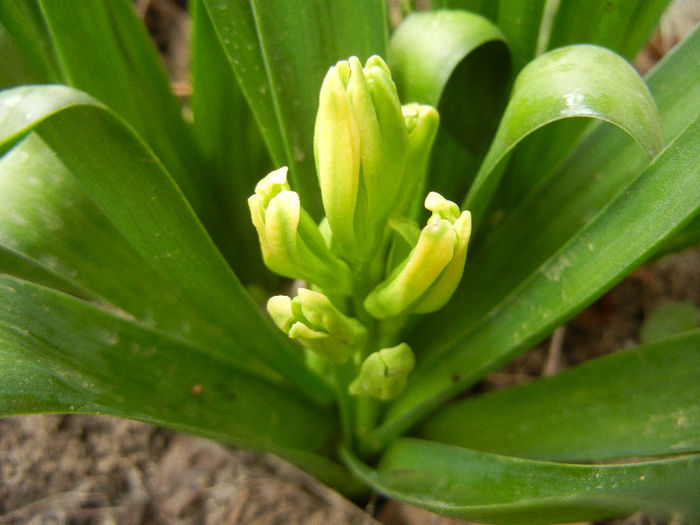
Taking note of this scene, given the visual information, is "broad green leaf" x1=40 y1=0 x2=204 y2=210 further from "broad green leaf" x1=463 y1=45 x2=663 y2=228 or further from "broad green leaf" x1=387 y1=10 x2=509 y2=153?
"broad green leaf" x1=463 y1=45 x2=663 y2=228

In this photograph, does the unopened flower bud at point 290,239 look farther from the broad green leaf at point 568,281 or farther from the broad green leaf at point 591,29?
the broad green leaf at point 591,29

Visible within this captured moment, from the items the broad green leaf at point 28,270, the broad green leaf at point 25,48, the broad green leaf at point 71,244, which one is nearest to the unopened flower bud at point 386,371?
the broad green leaf at point 71,244

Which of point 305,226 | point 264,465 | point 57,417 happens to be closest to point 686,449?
point 305,226

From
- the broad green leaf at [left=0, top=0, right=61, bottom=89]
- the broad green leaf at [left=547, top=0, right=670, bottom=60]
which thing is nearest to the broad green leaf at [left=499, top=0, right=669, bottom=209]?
the broad green leaf at [left=547, top=0, right=670, bottom=60]

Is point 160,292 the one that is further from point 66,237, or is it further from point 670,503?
point 670,503

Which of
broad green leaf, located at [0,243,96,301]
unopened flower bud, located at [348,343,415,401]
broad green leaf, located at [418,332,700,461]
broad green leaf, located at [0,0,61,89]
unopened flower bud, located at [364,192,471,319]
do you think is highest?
broad green leaf, located at [0,0,61,89]

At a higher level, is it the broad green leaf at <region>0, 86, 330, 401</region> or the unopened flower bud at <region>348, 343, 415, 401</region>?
the broad green leaf at <region>0, 86, 330, 401</region>

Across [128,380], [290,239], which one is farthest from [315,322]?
[128,380]
